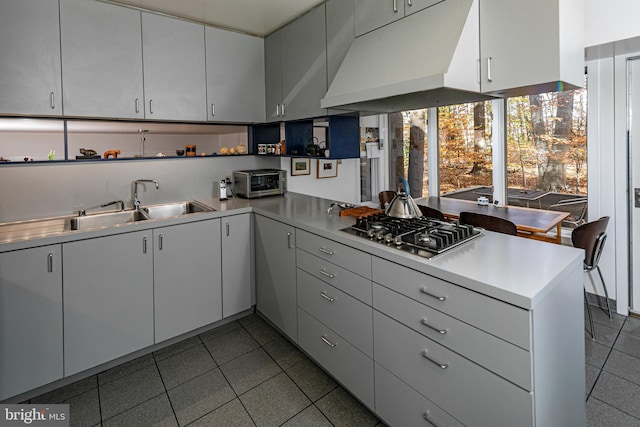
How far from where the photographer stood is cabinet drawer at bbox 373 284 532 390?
3.99ft

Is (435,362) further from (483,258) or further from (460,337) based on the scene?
(483,258)

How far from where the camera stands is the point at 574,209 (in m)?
3.48

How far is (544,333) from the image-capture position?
1.26m

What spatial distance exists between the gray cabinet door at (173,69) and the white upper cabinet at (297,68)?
0.61m

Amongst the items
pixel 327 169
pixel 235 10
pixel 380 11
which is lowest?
pixel 327 169

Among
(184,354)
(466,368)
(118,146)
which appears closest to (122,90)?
(118,146)

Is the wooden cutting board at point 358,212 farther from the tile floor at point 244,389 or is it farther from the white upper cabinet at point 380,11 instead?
the white upper cabinet at point 380,11

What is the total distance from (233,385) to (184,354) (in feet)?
1.85

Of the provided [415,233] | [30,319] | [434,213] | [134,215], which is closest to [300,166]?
[434,213]

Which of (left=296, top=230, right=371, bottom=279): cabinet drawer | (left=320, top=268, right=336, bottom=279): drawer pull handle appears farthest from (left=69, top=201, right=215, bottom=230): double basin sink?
(left=320, top=268, right=336, bottom=279): drawer pull handle

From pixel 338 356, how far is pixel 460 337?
0.87m

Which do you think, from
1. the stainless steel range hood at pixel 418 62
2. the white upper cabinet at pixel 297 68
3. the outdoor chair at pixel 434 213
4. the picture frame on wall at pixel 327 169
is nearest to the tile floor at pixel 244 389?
the outdoor chair at pixel 434 213

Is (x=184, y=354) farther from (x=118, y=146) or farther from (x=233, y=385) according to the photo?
(x=118, y=146)

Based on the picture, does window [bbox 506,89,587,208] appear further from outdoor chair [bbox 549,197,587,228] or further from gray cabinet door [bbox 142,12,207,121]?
gray cabinet door [bbox 142,12,207,121]
